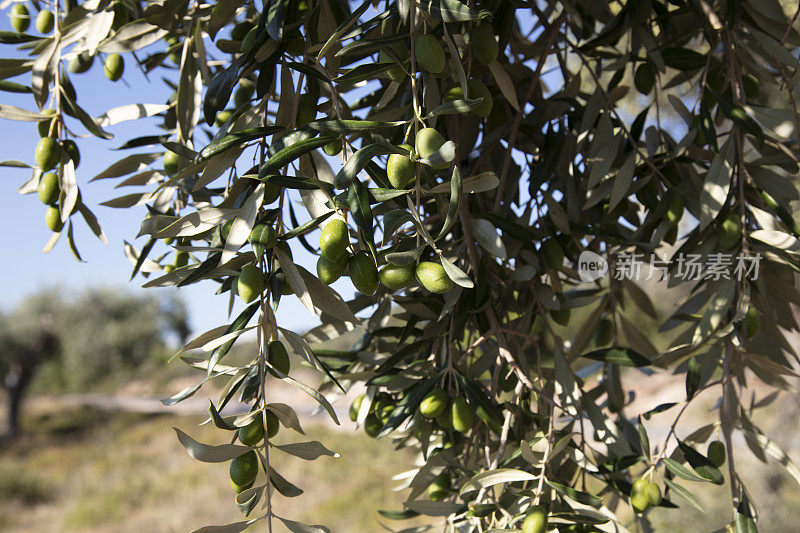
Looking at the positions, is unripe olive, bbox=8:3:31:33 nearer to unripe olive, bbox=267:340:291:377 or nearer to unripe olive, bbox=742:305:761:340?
unripe olive, bbox=267:340:291:377

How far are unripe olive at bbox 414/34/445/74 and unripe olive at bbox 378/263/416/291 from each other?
0.51 feet

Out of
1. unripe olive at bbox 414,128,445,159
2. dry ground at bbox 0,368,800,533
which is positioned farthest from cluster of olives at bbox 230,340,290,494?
dry ground at bbox 0,368,800,533

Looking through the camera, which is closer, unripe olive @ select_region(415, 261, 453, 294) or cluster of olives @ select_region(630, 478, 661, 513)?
unripe olive @ select_region(415, 261, 453, 294)

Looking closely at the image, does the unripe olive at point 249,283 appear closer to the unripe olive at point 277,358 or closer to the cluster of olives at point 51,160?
the unripe olive at point 277,358

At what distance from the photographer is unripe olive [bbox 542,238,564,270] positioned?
2.30 ft

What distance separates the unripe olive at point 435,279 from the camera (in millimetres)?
410

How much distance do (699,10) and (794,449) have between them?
4198 millimetres

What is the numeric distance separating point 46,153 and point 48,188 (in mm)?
39

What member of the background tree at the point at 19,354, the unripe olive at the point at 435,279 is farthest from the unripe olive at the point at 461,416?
the background tree at the point at 19,354

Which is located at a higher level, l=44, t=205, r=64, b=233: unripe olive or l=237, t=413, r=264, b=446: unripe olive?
l=44, t=205, r=64, b=233: unripe olive

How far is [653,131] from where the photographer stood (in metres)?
0.76

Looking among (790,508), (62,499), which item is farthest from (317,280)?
(62,499)

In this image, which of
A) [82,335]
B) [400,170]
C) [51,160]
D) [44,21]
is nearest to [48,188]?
[51,160]

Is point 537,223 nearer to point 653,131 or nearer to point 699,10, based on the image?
point 653,131
